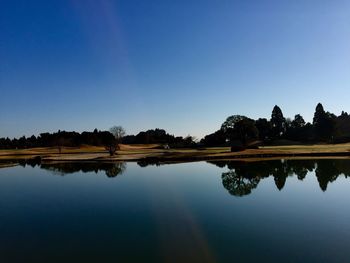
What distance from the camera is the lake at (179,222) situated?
1362cm

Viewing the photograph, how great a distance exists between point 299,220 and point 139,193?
565 inches

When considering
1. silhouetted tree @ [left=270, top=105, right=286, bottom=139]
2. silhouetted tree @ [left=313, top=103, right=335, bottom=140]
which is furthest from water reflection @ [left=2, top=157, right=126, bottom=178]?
silhouetted tree @ [left=270, top=105, right=286, bottom=139]

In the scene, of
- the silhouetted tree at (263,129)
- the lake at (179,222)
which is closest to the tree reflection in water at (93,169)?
the lake at (179,222)

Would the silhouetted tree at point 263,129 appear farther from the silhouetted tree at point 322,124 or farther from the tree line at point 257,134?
the silhouetted tree at point 322,124

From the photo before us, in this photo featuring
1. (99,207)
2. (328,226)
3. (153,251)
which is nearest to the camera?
(153,251)

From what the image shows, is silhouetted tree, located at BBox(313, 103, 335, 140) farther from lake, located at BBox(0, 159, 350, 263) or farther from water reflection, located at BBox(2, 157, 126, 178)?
lake, located at BBox(0, 159, 350, 263)

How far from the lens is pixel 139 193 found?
96.3ft

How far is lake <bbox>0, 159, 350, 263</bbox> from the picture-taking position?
13.6 metres

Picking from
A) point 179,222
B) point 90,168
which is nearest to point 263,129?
point 90,168

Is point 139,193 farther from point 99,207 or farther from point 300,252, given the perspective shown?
point 300,252

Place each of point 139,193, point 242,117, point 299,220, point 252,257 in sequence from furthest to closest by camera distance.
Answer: point 242,117
point 139,193
point 299,220
point 252,257

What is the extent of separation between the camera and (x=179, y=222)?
61.3ft

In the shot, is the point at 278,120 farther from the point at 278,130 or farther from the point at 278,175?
the point at 278,175

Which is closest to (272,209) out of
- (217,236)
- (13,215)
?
(217,236)
